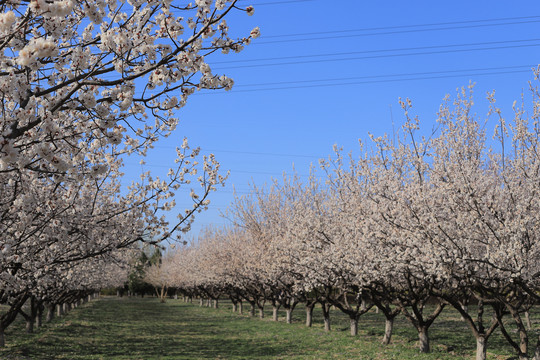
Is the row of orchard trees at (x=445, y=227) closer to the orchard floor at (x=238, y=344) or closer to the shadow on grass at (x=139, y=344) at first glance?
the orchard floor at (x=238, y=344)

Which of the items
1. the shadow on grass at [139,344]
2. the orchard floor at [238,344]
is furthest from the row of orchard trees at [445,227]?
the shadow on grass at [139,344]

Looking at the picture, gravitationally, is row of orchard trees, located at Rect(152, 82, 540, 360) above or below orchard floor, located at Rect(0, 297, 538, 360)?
Answer: above

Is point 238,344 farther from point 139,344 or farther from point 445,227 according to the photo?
point 445,227

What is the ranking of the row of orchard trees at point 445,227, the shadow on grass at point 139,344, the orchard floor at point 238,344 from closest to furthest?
the row of orchard trees at point 445,227 → the orchard floor at point 238,344 → the shadow on grass at point 139,344

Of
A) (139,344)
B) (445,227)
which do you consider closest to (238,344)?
(139,344)

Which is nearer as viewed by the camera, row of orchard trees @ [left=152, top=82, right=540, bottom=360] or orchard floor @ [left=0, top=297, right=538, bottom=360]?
row of orchard trees @ [left=152, top=82, right=540, bottom=360]

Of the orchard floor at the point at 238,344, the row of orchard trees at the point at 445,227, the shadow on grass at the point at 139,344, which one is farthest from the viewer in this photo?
the shadow on grass at the point at 139,344

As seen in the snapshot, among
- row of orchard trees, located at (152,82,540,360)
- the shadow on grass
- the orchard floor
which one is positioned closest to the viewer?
row of orchard trees, located at (152,82,540,360)

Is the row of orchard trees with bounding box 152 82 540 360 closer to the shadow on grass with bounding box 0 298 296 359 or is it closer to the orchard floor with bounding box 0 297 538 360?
the orchard floor with bounding box 0 297 538 360

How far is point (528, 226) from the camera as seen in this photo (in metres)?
10.5

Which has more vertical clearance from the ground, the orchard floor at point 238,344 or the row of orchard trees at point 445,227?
the row of orchard trees at point 445,227

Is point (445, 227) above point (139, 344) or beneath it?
above

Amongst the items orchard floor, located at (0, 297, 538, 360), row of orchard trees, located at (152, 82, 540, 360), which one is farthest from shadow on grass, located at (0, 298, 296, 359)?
row of orchard trees, located at (152, 82, 540, 360)

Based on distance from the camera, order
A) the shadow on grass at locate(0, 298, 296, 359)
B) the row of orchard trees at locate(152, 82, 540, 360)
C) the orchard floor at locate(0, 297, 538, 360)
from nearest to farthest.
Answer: the row of orchard trees at locate(152, 82, 540, 360)
the orchard floor at locate(0, 297, 538, 360)
the shadow on grass at locate(0, 298, 296, 359)
